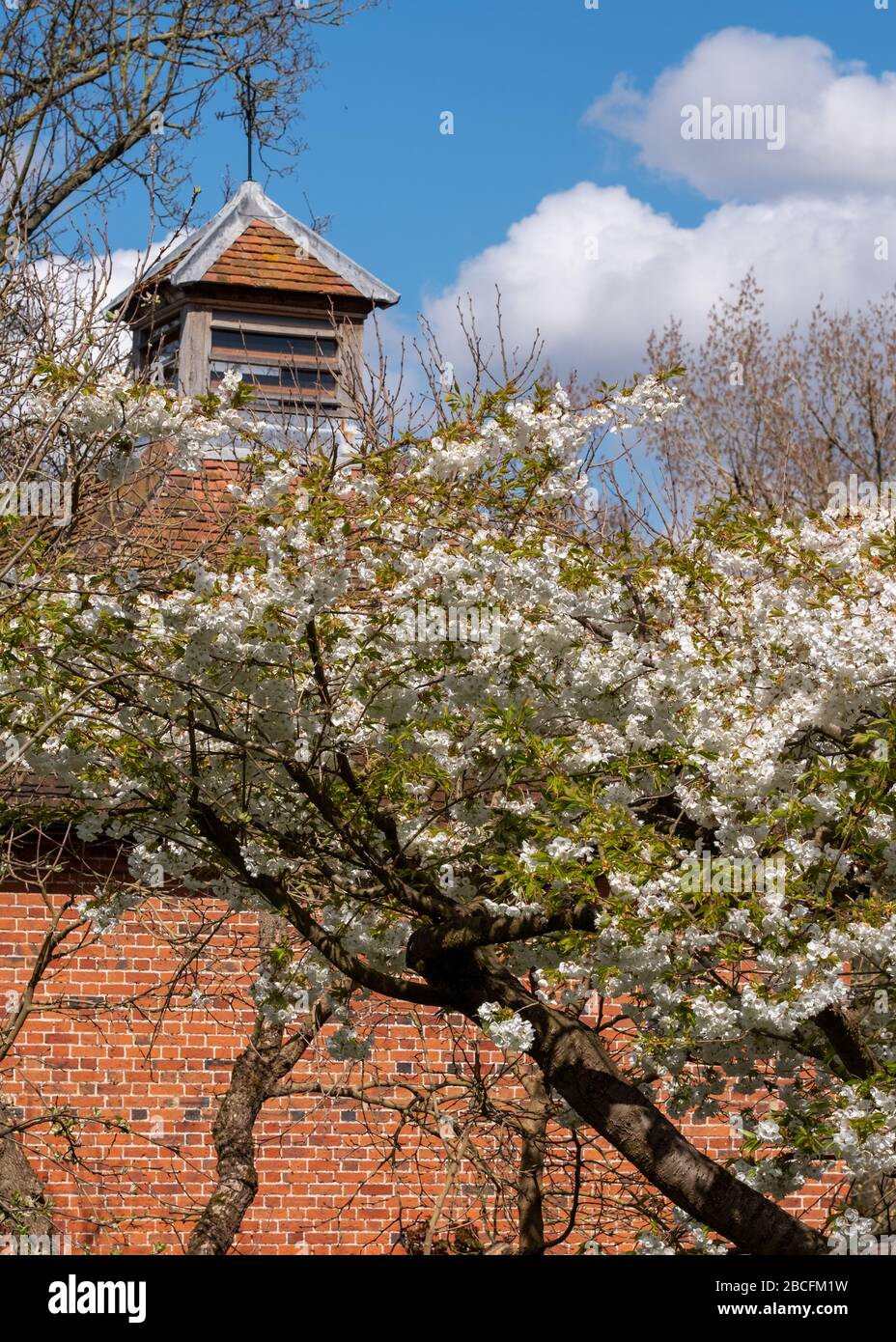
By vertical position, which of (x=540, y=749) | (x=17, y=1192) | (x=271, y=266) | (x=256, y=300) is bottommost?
(x=17, y=1192)

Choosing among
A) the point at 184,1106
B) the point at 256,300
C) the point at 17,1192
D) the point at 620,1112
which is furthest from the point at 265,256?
the point at 620,1112

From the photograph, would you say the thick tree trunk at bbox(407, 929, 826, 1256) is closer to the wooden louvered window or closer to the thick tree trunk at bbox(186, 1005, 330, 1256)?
the thick tree trunk at bbox(186, 1005, 330, 1256)

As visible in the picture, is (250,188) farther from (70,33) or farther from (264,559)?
(264,559)

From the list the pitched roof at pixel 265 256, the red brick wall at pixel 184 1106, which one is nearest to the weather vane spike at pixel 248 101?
the pitched roof at pixel 265 256

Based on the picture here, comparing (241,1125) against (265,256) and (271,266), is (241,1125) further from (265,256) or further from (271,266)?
(265,256)

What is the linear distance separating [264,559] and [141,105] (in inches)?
467

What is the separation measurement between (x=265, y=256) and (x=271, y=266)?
0.61ft

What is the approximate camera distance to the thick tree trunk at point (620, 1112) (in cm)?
516

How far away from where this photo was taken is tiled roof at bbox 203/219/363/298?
581 inches

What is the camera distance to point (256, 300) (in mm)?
14828

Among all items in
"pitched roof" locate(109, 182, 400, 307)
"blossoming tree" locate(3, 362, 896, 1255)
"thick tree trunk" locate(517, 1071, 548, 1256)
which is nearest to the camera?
"blossoming tree" locate(3, 362, 896, 1255)

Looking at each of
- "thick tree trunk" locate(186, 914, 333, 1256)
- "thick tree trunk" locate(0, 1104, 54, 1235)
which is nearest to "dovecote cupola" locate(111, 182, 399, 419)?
"thick tree trunk" locate(186, 914, 333, 1256)

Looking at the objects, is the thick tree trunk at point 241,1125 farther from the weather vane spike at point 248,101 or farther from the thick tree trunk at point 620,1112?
the weather vane spike at point 248,101
